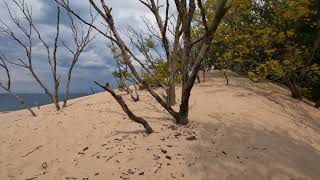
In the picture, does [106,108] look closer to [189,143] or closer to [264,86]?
[189,143]

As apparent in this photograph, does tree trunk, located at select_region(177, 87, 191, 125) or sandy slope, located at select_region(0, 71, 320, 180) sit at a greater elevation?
tree trunk, located at select_region(177, 87, 191, 125)

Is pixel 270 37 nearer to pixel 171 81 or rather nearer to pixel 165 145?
pixel 171 81

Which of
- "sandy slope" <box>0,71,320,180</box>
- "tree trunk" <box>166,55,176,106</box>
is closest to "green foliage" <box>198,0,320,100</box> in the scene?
"sandy slope" <box>0,71,320,180</box>

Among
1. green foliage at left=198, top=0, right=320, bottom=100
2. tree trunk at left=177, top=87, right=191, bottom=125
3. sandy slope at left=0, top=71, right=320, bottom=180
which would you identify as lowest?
sandy slope at left=0, top=71, right=320, bottom=180

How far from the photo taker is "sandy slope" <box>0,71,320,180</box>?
7559 millimetres

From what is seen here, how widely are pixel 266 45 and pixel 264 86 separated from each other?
2.03 meters

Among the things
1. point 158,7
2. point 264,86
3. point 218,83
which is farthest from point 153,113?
point 264,86

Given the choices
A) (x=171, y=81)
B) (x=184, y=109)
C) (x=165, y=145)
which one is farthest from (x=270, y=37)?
(x=165, y=145)

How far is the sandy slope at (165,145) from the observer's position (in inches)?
298

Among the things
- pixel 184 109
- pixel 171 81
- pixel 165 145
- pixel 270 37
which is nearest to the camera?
pixel 165 145

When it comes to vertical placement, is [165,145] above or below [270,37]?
below

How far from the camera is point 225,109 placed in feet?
37.1

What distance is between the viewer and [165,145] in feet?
27.4

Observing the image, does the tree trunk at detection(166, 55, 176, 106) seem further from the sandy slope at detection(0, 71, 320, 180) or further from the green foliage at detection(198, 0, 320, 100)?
the green foliage at detection(198, 0, 320, 100)
